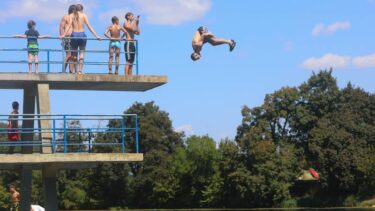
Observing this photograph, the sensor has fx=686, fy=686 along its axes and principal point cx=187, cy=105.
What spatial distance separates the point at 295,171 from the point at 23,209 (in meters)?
66.3

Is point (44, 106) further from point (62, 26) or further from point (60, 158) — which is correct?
point (62, 26)

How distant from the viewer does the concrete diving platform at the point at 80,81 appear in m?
22.9

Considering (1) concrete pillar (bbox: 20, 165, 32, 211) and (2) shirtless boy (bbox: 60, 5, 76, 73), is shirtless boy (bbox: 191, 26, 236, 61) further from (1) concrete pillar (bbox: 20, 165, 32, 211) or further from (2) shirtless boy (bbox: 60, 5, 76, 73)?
(1) concrete pillar (bbox: 20, 165, 32, 211)

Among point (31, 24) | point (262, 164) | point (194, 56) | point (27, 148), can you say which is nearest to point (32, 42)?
point (31, 24)

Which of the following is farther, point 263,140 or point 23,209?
point 263,140

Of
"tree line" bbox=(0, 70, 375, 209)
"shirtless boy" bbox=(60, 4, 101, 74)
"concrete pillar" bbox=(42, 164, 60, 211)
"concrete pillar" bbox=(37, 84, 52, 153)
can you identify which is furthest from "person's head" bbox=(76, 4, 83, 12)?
"tree line" bbox=(0, 70, 375, 209)

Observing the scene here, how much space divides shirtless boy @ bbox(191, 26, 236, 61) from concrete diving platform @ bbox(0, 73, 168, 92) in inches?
55.1

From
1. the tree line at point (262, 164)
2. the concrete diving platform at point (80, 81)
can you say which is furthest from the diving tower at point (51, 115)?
the tree line at point (262, 164)

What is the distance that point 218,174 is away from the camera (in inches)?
3671

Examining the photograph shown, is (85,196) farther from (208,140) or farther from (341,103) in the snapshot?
(341,103)

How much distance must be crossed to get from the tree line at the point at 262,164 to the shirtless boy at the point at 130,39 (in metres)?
57.3

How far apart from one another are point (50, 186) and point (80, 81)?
388cm

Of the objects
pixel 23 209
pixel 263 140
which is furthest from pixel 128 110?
pixel 23 209

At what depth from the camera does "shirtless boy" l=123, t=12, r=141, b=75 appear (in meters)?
24.0
